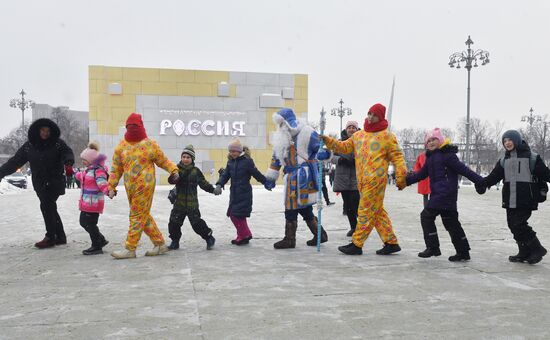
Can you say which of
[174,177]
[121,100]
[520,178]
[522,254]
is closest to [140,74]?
[121,100]

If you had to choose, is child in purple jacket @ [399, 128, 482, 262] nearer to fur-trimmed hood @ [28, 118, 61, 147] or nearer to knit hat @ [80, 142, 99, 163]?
knit hat @ [80, 142, 99, 163]

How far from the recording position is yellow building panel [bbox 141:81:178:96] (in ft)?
93.1

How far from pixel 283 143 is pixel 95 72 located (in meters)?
24.6

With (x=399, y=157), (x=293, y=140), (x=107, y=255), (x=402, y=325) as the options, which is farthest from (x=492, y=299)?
(x=107, y=255)

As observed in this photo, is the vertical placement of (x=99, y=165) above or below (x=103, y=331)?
above

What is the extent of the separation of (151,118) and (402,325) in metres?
26.6

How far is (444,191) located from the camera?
5395mm

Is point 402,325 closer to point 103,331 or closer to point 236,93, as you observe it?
point 103,331

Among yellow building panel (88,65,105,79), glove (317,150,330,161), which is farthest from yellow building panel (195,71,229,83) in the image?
glove (317,150,330,161)

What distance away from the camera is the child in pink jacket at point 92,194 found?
604cm

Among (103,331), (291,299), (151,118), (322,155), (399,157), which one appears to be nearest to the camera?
(103,331)

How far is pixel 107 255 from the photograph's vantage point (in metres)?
5.92

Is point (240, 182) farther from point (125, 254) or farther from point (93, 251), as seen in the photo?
point (93, 251)

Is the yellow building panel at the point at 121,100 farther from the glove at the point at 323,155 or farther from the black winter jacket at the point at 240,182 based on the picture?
the glove at the point at 323,155
